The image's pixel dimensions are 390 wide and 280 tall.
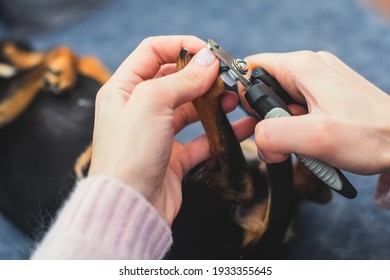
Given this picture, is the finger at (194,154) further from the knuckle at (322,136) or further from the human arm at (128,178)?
the knuckle at (322,136)

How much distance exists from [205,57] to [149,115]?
133mm

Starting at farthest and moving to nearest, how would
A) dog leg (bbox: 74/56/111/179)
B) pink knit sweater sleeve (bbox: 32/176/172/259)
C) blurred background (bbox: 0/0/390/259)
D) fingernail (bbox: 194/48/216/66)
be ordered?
dog leg (bbox: 74/56/111/179), blurred background (bbox: 0/0/390/259), fingernail (bbox: 194/48/216/66), pink knit sweater sleeve (bbox: 32/176/172/259)

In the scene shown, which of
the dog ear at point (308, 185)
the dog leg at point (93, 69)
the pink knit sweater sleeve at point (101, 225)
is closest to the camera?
the pink knit sweater sleeve at point (101, 225)

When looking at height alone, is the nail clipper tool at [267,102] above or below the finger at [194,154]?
above

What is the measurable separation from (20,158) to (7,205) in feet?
0.35

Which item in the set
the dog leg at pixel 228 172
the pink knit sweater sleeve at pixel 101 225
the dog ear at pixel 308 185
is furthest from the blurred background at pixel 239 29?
the pink knit sweater sleeve at pixel 101 225

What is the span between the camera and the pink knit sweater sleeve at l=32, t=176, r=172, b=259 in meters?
0.55

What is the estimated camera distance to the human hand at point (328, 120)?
1.98 ft

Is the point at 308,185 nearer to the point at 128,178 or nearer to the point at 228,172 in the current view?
the point at 228,172

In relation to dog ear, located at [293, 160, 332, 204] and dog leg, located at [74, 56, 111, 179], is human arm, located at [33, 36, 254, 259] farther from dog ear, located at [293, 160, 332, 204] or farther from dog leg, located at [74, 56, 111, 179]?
dog leg, located at [74, 56, 111, 179]

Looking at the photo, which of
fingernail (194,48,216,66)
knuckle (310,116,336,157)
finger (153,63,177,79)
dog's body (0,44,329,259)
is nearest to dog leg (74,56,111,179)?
dog's body (0,44,329,259)

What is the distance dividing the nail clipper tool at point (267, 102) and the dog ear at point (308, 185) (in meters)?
0.23

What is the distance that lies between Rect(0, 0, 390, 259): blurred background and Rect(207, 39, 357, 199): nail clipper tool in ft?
1.10
